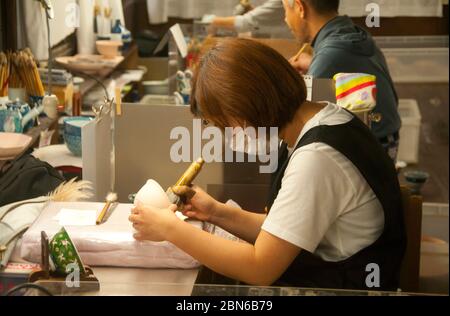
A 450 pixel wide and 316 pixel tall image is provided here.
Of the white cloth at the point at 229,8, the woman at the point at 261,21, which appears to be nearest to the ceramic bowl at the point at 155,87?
the white cloth at the point at 229,8

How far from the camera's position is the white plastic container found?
4.39m

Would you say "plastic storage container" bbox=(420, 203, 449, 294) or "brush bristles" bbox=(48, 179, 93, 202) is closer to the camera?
"brush bristles" bbox=(48, 179, 93, 202)

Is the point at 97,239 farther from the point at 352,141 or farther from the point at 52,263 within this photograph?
the point at 352,141

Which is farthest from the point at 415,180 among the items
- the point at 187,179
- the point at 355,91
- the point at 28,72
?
the point at 187,179

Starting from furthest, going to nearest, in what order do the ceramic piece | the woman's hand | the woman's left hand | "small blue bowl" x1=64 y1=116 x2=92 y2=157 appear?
the ceramic piece < the woman's hand < "small blue bowl" x1=64 y1=116 x2=92 y2=157 < the woman's left hand

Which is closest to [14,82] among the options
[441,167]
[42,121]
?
[42,121]

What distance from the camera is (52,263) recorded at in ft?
4.98

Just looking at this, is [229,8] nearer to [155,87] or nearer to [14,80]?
[155,87]

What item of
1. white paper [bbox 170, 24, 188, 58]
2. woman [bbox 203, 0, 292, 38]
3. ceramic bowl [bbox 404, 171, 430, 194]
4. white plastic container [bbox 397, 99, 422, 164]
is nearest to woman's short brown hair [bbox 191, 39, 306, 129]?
woman [bbox 203, 0, 292, 38]

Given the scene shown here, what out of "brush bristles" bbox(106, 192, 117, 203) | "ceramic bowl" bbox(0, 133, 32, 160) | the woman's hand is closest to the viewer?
"brush bristles" bbox(106, 192, 117, 203)


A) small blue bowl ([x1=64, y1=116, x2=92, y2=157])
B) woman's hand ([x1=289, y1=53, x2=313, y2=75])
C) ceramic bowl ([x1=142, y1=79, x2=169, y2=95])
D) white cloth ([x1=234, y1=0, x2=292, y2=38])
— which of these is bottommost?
ceramic bowl ([x1=142, y1=79, x2=169, y2=95])

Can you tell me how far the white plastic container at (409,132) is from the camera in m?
4.39

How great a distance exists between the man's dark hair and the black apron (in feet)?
2.87

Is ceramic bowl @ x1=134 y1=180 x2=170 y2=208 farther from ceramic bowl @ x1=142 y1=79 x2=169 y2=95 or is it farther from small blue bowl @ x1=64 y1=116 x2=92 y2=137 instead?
ceramic bowl @ x1=142 y1=79 x2=169 y2=95
